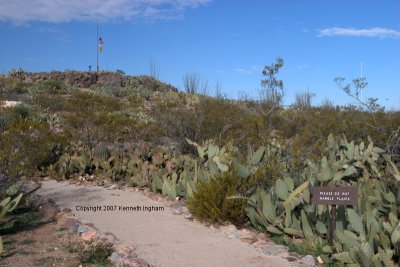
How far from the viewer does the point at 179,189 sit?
862 centimetres

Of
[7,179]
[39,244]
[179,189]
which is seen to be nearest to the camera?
[39,244]

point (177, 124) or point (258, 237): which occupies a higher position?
point (177, 124)

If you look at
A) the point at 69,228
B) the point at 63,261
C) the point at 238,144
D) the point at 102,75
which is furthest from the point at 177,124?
the point at 102,75

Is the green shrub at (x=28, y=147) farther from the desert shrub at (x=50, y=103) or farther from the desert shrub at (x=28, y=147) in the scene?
the desert shrub at (x=50, y=103)

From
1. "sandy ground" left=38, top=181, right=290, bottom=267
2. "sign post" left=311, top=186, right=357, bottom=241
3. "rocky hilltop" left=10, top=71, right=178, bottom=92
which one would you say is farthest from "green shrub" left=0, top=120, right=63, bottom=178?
"rocky hilltop" left=10, top=71, right=178, bottom=92

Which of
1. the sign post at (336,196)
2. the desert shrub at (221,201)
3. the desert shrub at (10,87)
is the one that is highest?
the desert shrub at (10,87)

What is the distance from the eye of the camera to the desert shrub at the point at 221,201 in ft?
22.7

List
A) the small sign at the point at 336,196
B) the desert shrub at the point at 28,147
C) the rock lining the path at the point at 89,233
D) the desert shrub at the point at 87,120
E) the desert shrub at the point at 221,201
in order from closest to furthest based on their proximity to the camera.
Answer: the rock lining the path at the point at 89,233 < the small sign at the point at 336,196 < the desert shrub at the point at 221,201 < the desert shrub at the point at 28,147 < the desert shrub at the point at 87,120

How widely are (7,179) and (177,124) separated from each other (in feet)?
22.0

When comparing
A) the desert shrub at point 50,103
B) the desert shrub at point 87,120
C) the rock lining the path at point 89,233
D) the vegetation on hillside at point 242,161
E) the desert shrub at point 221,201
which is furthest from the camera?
the desert shrub at point 50,103

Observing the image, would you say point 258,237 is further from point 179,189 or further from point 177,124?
point 177,124

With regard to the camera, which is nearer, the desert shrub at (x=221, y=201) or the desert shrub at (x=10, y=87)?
the desert shrub at (x=221, y=201)

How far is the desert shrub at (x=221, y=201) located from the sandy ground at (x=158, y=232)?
0.23m

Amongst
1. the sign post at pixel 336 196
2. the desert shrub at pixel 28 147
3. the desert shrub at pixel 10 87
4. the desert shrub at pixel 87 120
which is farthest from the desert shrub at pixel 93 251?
the desert shrub at pixel 10 87
